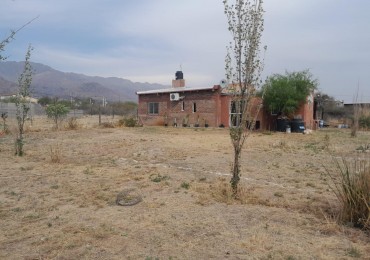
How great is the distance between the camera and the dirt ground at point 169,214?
12.1 ft

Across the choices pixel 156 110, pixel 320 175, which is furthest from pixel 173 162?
pixel 156 110

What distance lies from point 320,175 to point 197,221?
161 inches

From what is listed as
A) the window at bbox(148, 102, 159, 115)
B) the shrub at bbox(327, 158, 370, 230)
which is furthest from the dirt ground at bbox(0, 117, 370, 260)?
the window at bbox(148, 102, 159, 115)

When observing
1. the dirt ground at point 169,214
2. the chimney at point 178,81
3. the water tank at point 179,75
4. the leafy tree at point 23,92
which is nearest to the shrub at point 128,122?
the chimney at point 178,81

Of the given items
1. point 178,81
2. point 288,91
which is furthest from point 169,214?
point 178,81

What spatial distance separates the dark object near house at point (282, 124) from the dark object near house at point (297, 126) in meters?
0.30

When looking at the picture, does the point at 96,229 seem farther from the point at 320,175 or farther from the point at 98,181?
the point at 320,175

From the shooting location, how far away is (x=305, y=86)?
21.1 meters

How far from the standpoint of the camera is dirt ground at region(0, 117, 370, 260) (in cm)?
368

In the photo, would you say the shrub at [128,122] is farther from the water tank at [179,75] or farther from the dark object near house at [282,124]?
the dark object near house at [282,124]

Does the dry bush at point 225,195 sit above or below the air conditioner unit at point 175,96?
below

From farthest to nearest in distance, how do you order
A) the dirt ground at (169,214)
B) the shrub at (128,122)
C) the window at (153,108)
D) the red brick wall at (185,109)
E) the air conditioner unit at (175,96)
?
the window at (153,108) → the air conditioner unit at (175,96) → the shrub at (128,122) → the red brick wall at (185,109) → the dirt ground at (169,214)

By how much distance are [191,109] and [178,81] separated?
4874mm

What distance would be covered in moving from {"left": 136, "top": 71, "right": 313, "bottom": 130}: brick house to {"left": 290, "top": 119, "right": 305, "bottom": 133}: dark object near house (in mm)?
1495
